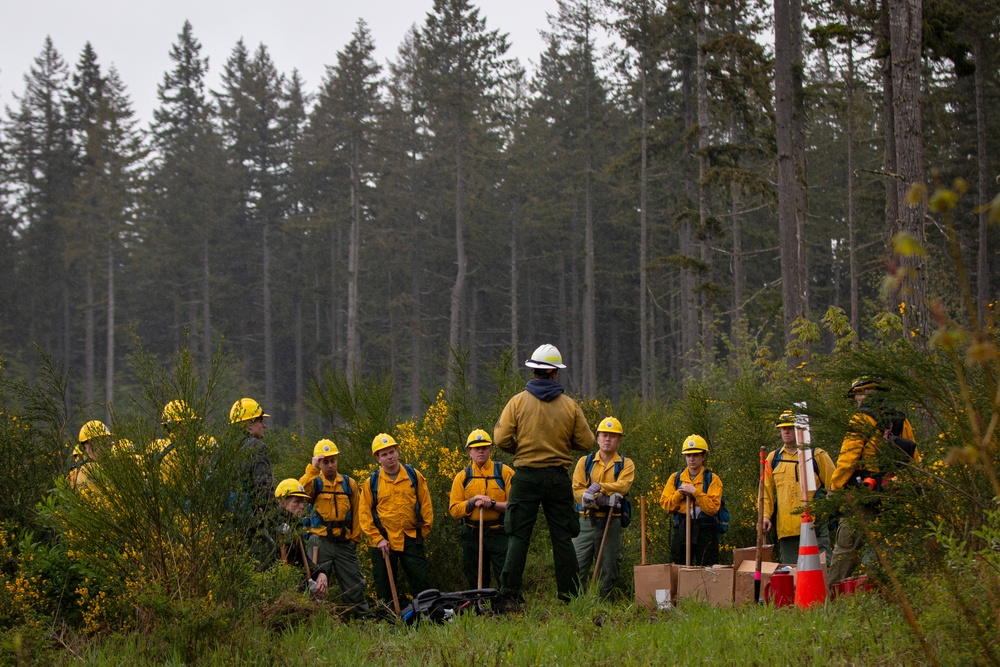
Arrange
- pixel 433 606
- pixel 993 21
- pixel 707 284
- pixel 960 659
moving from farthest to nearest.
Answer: pixel 993 21
pixel 707 284
pixel 433 606
pixel 960 659

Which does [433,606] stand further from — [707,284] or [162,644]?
[707,284]

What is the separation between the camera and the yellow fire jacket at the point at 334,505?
1002 cm

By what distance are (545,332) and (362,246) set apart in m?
12.5

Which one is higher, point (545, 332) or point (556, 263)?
point (556, 263)

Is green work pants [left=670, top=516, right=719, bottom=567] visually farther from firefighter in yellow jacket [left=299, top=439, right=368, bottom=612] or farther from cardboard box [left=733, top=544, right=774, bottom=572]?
firefighter in yellow jacket [left=299, top=439, right=368, bottom=612]

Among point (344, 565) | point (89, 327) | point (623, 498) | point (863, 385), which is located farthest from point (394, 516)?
point (89, 327)

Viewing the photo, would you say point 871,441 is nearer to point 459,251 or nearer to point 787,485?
point 787,485

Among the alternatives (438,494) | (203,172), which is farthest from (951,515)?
(203,172)

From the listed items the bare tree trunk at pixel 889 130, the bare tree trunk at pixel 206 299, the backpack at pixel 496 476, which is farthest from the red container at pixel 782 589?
the bare tree trunk at pixel 206 299

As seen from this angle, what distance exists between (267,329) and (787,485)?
149ft

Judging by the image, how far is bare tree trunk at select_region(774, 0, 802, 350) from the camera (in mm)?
17688

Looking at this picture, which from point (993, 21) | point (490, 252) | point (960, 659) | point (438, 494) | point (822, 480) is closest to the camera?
point (960, 659)

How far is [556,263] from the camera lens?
5453cm

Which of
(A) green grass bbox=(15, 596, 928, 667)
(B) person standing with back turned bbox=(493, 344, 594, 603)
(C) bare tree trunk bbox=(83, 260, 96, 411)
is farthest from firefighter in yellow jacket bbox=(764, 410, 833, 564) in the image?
(C) bare tree trunk bbox=(83, 260, 96, 411)
